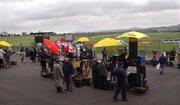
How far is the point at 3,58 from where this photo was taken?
31.5m

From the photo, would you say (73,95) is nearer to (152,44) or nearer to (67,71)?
(67,71)

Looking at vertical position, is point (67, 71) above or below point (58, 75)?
above

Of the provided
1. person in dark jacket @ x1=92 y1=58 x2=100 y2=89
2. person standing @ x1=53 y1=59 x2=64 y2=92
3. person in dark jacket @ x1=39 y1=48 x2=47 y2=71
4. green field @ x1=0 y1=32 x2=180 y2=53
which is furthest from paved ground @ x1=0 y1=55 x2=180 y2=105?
green field @ x1=0 y1=32 x2=180 y2=53

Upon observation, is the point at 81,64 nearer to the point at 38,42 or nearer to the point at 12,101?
the point at 12,101

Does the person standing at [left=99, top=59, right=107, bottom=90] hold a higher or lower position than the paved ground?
higher

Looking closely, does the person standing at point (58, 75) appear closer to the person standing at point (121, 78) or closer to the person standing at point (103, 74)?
the person standing at point (103, 74)

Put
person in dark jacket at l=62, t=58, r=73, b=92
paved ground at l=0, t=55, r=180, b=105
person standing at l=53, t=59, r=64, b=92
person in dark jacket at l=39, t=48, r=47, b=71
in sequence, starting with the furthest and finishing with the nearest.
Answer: person in dark jacket at l=39, t=48, r=47, b=71 < person in dark jacket at l=62, t=58, r=73, b=92 < person standing at l=53, t=59, r=64, b=92 < paved ground at l=0, t=55, r=180, b=105

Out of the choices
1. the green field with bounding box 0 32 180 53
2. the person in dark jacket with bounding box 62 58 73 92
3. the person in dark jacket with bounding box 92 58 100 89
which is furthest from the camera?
the green field with bounding box 0 32 180 53

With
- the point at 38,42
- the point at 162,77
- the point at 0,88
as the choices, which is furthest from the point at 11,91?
the point at 38,42

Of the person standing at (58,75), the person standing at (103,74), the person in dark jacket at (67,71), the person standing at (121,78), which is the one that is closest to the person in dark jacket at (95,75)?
the person standing at (103,74)

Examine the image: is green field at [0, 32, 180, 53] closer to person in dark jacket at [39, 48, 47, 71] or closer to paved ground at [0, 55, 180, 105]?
person in dark jacket at [39, 48, 47, 71]

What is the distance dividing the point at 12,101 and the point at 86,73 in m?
5.97

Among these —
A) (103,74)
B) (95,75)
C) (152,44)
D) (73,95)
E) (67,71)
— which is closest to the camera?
(73,95)

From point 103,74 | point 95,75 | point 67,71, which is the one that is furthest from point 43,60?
point 103,74
